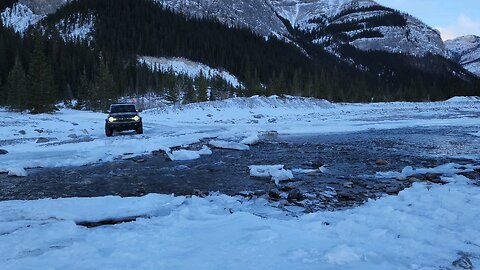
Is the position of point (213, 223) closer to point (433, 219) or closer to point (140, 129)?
point (433, 219)

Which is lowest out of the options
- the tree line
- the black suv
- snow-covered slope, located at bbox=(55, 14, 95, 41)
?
the black suv

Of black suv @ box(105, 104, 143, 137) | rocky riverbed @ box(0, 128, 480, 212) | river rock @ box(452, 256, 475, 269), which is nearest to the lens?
river rock @ box(452, 256, 475, 269)

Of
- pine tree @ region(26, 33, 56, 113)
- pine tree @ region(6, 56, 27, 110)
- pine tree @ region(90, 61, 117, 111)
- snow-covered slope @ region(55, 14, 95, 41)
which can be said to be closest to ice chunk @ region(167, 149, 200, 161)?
pine tree @ region(26, 33, 56, 113)

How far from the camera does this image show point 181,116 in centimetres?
4472

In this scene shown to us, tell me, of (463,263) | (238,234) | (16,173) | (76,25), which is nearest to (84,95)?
(16,173)

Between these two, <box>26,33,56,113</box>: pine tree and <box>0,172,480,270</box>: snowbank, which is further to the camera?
<box>26,33,56,113</box>: pine tree

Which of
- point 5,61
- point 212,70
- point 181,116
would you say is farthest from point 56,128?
point 212,70

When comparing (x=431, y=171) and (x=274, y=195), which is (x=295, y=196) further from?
(x=431, y=171)

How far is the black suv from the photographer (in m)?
23.2

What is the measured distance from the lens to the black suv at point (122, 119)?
2320 centimetres

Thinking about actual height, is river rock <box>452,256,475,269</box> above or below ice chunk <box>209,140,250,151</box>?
above

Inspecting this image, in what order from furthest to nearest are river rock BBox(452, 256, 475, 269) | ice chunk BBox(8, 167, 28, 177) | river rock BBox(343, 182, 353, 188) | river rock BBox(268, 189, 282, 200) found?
ice chunk BBox(8, 167, 28, 177)
river rock BBox(343, 182, 353, 188)
river rock BBox(268, 189, 282, 200)
river rock BBox(452, 256, 475, 269)

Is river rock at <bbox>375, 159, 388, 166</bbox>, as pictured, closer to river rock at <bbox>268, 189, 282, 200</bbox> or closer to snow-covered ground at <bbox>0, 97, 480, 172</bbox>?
river rock at <bbox>268, 189, 282, 200</bbox>

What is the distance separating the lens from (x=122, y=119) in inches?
925
